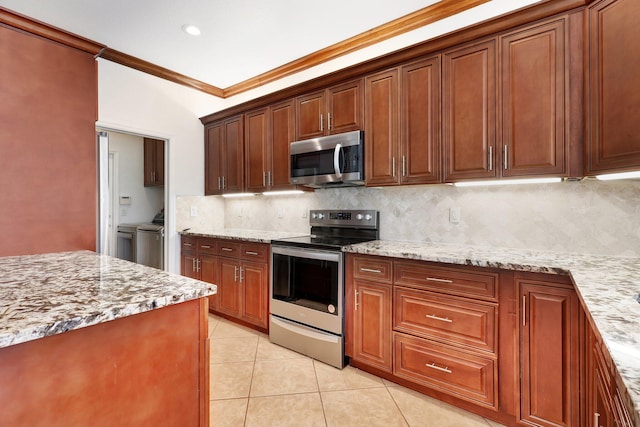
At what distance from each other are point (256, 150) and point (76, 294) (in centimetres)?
253

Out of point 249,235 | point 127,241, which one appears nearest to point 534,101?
point 249,235

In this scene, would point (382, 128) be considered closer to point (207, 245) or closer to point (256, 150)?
point (256, 150)

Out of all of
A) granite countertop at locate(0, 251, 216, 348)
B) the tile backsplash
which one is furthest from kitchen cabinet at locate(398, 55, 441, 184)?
granite countertop at locate(0, 251, 216, 348)

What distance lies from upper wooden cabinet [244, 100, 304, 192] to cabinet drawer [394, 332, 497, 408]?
70.1 inches

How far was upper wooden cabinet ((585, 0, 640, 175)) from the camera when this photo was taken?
139cm

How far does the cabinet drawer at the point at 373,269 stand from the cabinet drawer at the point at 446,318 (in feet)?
0.41

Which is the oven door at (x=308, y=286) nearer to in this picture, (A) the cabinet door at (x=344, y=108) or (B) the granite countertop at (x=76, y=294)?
(A) the cabinet door at (x=344, y=108)

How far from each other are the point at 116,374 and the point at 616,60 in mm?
2416

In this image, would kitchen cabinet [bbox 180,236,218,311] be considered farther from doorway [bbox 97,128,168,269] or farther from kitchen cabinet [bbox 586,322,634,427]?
kitchen cabinet [bbox 586,322,634,427]

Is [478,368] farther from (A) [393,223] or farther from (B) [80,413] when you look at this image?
(B) [80,413]

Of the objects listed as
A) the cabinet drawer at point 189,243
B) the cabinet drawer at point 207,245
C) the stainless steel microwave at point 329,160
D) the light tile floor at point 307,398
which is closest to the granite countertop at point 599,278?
the stainless steel microwave at point 329,160

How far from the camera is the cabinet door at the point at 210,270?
3270 millimetres

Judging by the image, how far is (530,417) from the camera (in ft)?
5.27

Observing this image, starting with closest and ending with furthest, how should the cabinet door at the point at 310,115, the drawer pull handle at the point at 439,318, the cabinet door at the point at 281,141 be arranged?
the drawer pull handle at the point at 439,318
the cabinet door at the point at 310,115
the cabinet door at the point at 281,141
